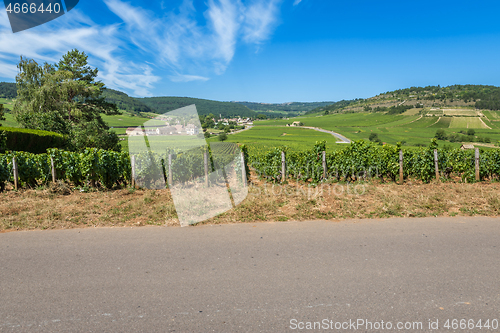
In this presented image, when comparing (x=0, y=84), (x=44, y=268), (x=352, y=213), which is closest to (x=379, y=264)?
(x=352, y=213)

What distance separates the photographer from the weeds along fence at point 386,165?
11.9 meters

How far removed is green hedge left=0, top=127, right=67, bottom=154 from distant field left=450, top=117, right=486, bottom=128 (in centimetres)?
14595

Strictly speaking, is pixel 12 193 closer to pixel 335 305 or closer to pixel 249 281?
pixel 249 281

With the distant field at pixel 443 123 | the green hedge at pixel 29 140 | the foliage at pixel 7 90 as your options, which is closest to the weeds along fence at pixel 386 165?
the green hedge at pixel 29 140

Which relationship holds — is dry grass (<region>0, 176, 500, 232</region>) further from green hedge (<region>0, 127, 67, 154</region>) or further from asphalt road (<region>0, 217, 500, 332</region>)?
green hedge (<region>0, 127, 67, 154</region>)

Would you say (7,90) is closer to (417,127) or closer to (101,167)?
(101,167)

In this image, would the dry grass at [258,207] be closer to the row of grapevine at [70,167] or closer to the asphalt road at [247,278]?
the asphalt road at [247,278]

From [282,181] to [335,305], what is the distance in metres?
9.11

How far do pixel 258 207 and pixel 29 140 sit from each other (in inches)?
751

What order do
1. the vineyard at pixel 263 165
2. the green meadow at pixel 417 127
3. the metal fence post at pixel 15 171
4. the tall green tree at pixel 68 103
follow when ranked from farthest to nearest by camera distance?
1. the green meadow at pixel 417 127
2. the tall green tree at pixel 68 103
3. the vineyard at pixel 263 165
4. the metal fence post at pixel 15 171

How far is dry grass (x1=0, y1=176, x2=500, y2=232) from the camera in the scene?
6430mm

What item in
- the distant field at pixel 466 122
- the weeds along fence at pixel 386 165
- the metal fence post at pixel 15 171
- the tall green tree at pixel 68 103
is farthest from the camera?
the distant field at pixel 466 122

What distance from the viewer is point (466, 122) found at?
411ft

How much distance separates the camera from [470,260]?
414 centimetres
